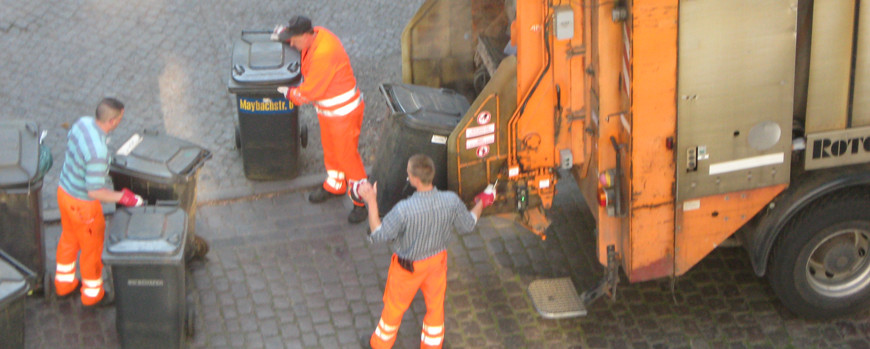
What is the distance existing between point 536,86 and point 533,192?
26.8 inches

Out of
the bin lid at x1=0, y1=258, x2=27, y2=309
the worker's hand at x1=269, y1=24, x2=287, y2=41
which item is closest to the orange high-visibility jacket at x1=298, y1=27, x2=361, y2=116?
the worker's hand at x1=269, y1=24, x2=287, y2=41

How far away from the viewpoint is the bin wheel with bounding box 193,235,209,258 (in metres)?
6.81

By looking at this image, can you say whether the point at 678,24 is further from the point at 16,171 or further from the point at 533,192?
the point at 16,171

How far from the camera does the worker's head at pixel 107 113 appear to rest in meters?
5.93

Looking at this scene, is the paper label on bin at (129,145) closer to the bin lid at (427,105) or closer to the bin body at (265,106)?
the bin body at (265,106)

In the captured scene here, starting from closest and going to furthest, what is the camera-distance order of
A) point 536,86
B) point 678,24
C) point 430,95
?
point 678,24 → point 536,86 → point 430,95

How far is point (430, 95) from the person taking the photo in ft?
22.5

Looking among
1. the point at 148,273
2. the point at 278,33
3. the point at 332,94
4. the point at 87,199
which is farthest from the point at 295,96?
the point at 148,273

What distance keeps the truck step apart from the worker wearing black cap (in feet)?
4.41

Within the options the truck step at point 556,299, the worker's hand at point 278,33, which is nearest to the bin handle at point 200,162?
the worker's hand at point 278,33

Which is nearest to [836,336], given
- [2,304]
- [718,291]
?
[718,291]

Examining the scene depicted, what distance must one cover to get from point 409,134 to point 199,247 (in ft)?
5.39

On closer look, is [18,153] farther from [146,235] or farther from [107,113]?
[146,235]

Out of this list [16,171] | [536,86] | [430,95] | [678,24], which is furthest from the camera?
[430,95]
